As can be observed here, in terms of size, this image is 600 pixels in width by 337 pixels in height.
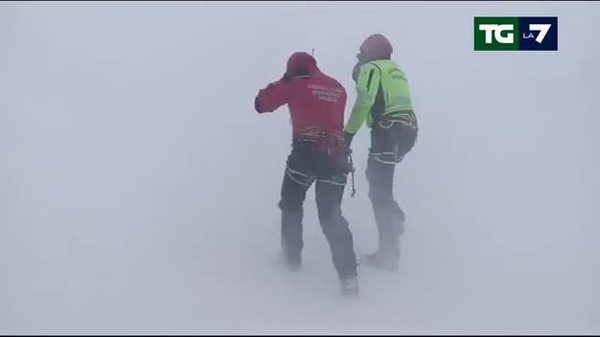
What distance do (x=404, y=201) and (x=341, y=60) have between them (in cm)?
305

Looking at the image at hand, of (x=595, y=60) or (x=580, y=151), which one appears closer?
(x=580, y=151)

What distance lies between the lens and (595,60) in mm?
10289

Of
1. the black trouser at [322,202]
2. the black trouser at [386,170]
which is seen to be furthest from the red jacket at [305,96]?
the black trouser at [386,170]

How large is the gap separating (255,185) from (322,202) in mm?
1873

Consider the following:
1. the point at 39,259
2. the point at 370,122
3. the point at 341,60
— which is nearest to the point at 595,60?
the point at 341,60

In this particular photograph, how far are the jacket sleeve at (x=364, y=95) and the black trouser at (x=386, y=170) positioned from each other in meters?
0.28

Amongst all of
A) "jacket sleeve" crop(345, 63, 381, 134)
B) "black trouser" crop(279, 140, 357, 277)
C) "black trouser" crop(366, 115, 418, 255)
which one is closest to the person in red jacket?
"black trouser" crop(279, 140, 357, 277)

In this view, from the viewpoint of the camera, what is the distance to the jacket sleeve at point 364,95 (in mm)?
5809

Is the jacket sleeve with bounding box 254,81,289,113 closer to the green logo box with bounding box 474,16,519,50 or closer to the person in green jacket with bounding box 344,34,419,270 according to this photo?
the person in green jacket with bounding box 344,34,419,270

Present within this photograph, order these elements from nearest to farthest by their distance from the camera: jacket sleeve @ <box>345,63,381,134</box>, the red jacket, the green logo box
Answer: the red jacket
jacket sleeve @ <box>345,63,381,134</box>
the green logo box

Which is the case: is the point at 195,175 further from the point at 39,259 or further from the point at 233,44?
the point at 233,44

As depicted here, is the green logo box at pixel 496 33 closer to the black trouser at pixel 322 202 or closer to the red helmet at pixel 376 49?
the red helmet at pixel 376 49

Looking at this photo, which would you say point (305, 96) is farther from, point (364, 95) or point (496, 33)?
point (496, 33)

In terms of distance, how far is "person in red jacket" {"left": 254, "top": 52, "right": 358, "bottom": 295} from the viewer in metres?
5.55
